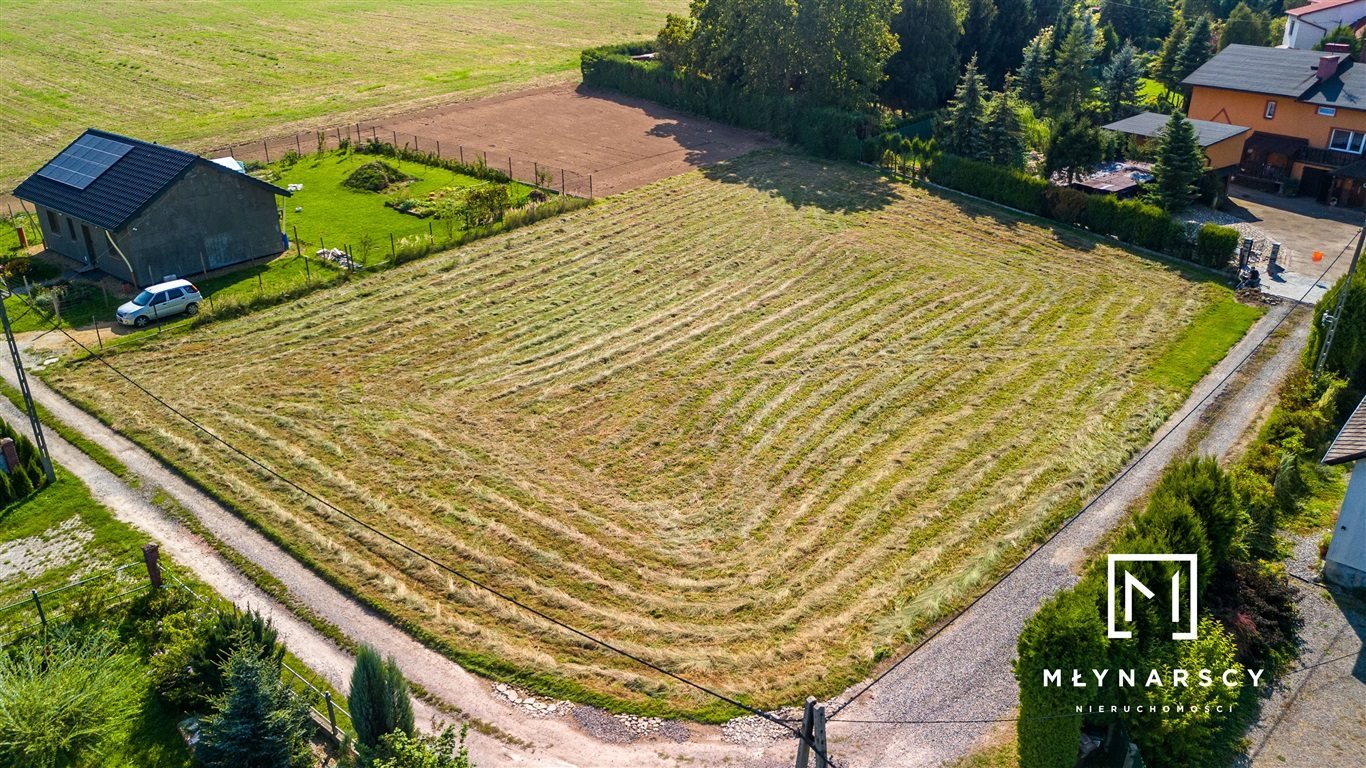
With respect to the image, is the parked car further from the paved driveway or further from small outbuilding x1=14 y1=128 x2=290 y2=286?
the paved driveway

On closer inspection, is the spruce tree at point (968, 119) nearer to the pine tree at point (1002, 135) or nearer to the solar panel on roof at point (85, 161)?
the pine tree at point (1002, 135)

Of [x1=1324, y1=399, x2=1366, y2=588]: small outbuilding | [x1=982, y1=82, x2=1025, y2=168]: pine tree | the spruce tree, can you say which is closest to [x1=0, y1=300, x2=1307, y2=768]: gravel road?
[x1=1324, y1=399, x2=1366, y2=588]: small outbuilding

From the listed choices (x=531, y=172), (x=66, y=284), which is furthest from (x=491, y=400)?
(x=531, y=172)

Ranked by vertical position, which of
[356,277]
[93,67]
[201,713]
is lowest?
[201,713]

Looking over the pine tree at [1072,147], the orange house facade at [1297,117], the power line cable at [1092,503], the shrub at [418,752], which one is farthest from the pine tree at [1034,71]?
the shrub at [418,752]

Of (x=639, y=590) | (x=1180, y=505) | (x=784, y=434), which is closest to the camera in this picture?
(x=1180, y=505)

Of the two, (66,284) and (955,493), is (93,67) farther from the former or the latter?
(955,493)

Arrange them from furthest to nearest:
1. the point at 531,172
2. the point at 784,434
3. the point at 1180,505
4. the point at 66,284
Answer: the point at 531,172 → the point at 66,284 → the point at 784,434 → the point at 1180,505
